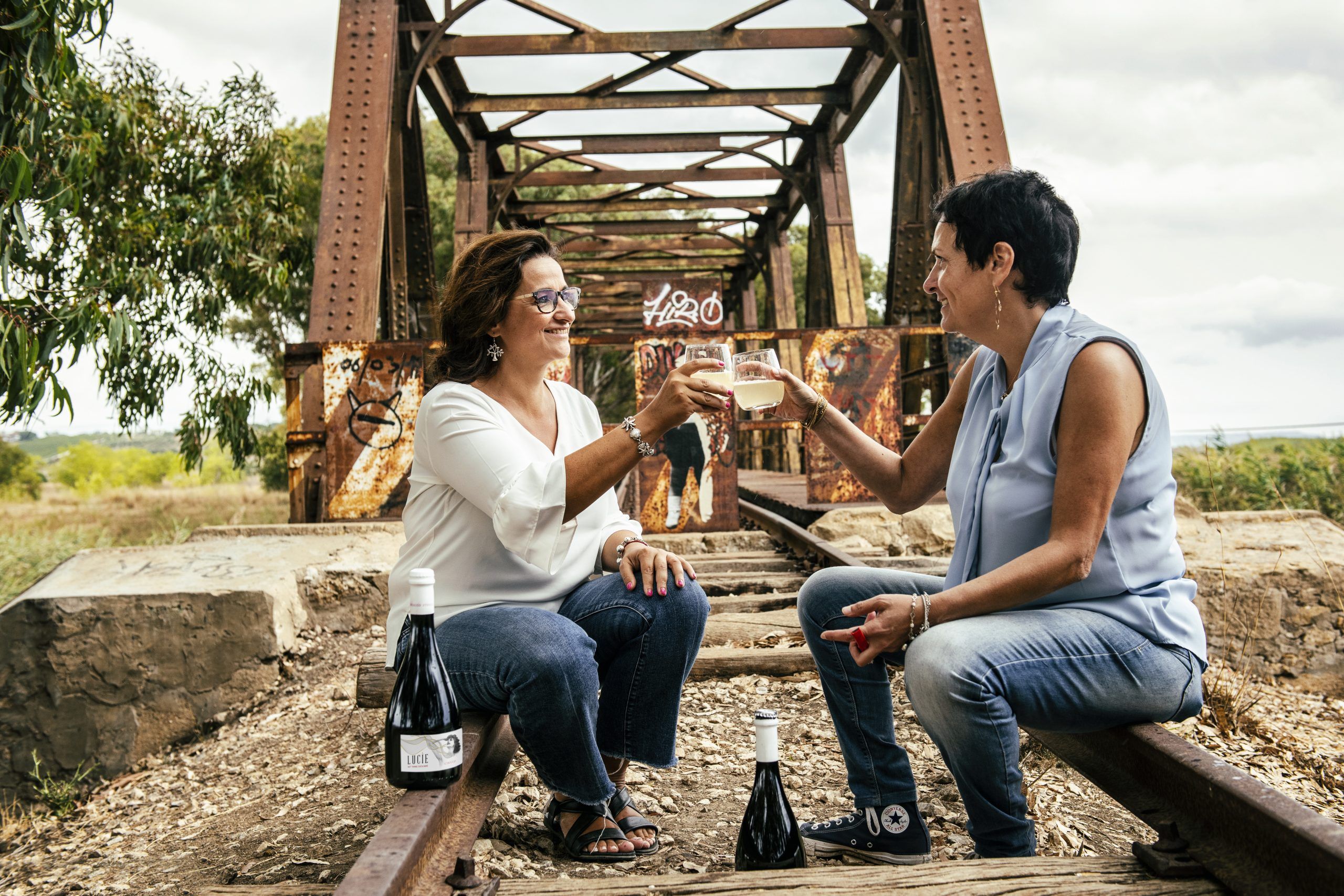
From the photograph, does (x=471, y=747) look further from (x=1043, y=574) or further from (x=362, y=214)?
(x=362, y=214)

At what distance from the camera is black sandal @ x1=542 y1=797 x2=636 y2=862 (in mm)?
2453

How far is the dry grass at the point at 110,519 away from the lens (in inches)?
440

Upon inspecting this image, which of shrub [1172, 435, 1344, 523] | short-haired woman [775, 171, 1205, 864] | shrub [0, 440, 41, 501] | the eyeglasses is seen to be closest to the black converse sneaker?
short-haired woman [775, 171, 1205, 864]

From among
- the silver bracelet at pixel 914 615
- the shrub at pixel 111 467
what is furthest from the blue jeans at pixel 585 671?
the shrub at pixel 111 467

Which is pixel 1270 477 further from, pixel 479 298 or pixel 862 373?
pixel 479 298

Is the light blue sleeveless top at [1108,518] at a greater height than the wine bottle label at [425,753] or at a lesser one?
greater

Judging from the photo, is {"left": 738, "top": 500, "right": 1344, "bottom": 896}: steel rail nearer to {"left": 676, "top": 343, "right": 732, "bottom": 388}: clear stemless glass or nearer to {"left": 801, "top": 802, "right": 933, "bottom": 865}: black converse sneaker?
{"left": 801, "top": 802, "right": 933, "bottom": 865}: black converse sneaker

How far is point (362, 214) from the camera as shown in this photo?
6.55m

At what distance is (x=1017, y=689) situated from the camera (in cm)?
206

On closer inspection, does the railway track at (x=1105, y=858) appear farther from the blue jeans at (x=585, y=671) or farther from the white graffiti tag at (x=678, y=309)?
the white graffiti tag at (x=678, y=309)

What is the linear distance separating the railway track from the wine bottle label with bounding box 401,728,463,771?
0.06m

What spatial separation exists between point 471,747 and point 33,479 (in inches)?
1049

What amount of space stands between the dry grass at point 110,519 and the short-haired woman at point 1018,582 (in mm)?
6765

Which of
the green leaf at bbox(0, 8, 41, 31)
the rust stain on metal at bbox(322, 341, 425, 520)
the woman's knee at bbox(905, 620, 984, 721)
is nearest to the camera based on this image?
the woman's knee at bbox(905, 620, 984, 721)
